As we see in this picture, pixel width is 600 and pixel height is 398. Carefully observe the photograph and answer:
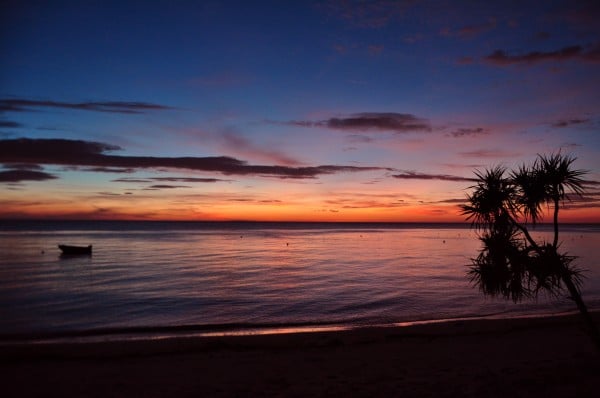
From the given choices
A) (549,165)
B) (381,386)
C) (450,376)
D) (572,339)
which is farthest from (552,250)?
(572,339)

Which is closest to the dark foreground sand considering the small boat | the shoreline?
the shoreline

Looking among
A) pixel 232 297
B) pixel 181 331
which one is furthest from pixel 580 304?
pixel 232 297

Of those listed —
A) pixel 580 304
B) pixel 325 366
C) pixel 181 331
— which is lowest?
pixel 181 331

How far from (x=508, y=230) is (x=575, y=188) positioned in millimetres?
1604

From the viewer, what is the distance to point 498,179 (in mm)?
9336

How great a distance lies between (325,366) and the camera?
1191cm

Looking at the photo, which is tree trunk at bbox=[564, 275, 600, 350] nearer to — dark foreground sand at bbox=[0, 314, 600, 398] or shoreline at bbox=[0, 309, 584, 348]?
dark foreground sand at bbox=[0, 314, 600, 398]

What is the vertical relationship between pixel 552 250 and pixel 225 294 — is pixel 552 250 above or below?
above

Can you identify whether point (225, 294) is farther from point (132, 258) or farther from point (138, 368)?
point (132, 258)

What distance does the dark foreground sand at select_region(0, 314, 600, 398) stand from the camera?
9.96 metres

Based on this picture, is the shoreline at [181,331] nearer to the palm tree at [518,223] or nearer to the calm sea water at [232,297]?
the calm sea water at [232,297]

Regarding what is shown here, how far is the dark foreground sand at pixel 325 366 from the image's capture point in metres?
9.96

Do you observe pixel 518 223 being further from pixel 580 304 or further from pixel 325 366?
pixel 325 366

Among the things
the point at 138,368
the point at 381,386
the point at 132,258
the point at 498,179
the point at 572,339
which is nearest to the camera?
the point at 498,179
